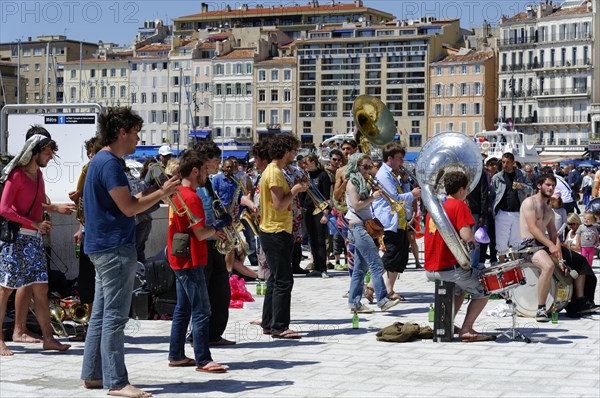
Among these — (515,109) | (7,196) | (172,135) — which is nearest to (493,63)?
(515,109)

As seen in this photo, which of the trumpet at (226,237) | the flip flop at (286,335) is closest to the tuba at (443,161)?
the flip flop at (286,335)

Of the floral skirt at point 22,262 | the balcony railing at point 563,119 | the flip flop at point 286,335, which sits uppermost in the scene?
the balcony railing at point 563,119

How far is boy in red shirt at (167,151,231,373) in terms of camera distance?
830 centimetres

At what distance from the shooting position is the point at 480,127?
362 ft

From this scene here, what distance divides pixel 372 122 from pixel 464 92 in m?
96.9

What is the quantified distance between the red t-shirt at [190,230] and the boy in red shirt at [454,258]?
7.31ft

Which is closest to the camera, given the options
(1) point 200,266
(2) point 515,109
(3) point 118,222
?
(3) point 118,222

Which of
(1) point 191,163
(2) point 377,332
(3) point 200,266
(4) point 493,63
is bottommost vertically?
(2) point 377,332

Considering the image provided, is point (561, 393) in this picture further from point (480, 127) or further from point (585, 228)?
point (480, 127)

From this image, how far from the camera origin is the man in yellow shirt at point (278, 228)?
9.84 metres

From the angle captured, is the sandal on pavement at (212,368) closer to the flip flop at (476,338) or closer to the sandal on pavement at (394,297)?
the flip flop at (476,338)

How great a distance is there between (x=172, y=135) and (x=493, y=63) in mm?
35601

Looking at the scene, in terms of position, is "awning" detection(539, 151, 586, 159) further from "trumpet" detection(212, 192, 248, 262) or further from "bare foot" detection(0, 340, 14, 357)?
"bare foot" detection(0, 340, 14, 357)

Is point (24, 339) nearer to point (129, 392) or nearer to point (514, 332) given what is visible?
point (129, 392)
